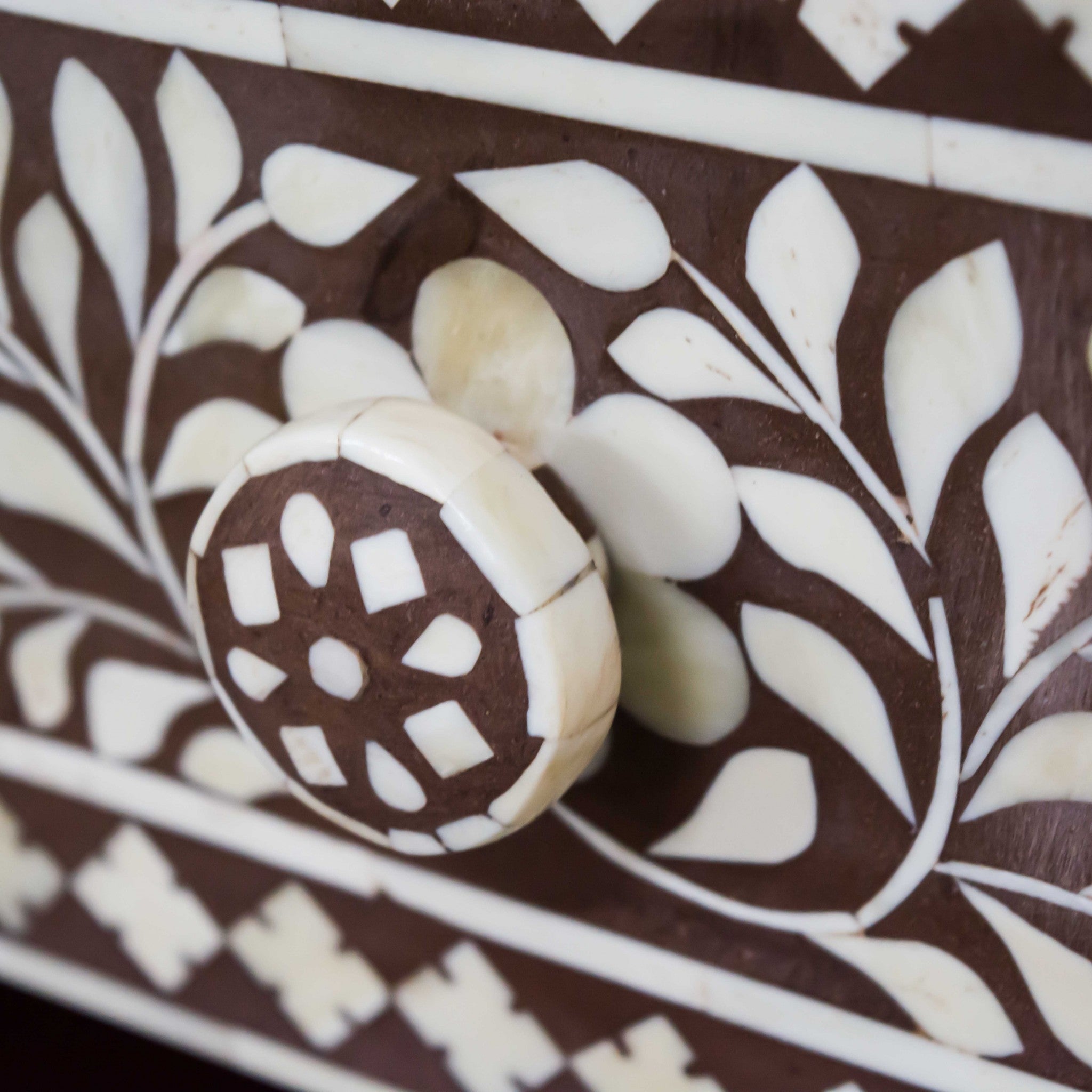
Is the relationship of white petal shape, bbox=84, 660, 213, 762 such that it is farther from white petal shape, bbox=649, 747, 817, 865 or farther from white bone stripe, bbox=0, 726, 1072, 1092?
white petal shape, bbox=649, 747, 817, 865

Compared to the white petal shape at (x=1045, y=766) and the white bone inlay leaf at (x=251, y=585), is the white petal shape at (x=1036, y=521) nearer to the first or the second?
the white petal shape at (x=1045, y=766)

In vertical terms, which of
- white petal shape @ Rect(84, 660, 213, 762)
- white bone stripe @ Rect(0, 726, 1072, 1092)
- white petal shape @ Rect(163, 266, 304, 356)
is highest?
white petal shape @ Rect(163, 266, 304, 356)

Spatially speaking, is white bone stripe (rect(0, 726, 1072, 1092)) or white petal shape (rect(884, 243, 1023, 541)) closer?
white petal shape (rect(884, 243, 1023, 541))

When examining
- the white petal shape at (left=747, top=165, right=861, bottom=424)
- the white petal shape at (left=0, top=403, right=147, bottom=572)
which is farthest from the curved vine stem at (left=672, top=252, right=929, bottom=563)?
the white petal shape at (left=0, top=403, right=147, bottom=572)

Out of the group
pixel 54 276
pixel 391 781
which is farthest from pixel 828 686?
pixel 54 276

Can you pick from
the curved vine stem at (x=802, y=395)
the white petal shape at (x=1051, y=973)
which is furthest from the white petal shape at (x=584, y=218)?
the white petal shape at (x=1051, y=973)

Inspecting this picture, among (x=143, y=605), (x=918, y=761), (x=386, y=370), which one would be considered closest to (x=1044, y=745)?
(x=918, y=761)
